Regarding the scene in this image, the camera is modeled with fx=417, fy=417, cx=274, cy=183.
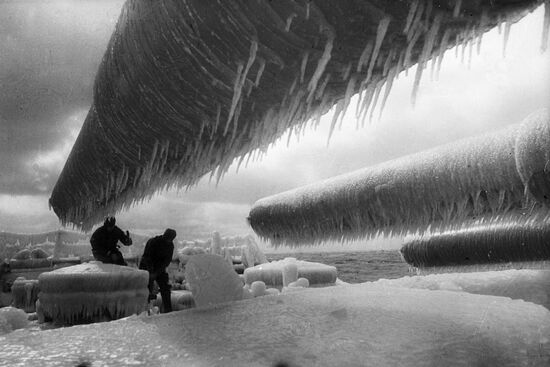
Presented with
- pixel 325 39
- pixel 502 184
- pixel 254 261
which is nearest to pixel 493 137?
pixel 502 184

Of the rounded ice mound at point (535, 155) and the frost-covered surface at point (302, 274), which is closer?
the rounded ice mound at point (535, 155)

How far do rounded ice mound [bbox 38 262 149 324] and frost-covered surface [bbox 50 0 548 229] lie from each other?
1.65 m

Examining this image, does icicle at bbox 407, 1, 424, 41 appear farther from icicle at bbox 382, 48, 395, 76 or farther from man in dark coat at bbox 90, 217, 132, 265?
man in dark coat at bbox 90, 217, 132, 265

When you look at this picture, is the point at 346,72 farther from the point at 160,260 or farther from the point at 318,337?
the point at 160,260

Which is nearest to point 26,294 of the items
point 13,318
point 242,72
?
point 13,318

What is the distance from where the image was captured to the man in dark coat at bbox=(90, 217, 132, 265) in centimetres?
376

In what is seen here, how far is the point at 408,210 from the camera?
9.59 ft

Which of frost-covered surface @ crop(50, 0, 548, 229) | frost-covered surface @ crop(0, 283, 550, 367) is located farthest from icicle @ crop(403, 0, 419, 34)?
frost-covered surface @ crop(0, 283, 550, 367)

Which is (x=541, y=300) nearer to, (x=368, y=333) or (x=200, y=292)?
(x=368, y=333)

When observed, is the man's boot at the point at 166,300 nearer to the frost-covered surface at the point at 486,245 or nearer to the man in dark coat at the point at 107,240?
the man in dark coat at the point at 107,240

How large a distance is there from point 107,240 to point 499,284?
3.22 metres

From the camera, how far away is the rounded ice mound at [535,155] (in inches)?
Result: 87.9

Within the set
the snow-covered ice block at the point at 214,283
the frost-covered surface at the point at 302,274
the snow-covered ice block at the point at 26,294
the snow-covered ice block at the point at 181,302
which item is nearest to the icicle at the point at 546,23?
the snow-covered ice block at the point at 214,283

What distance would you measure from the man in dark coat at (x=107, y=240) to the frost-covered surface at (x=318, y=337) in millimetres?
2999
